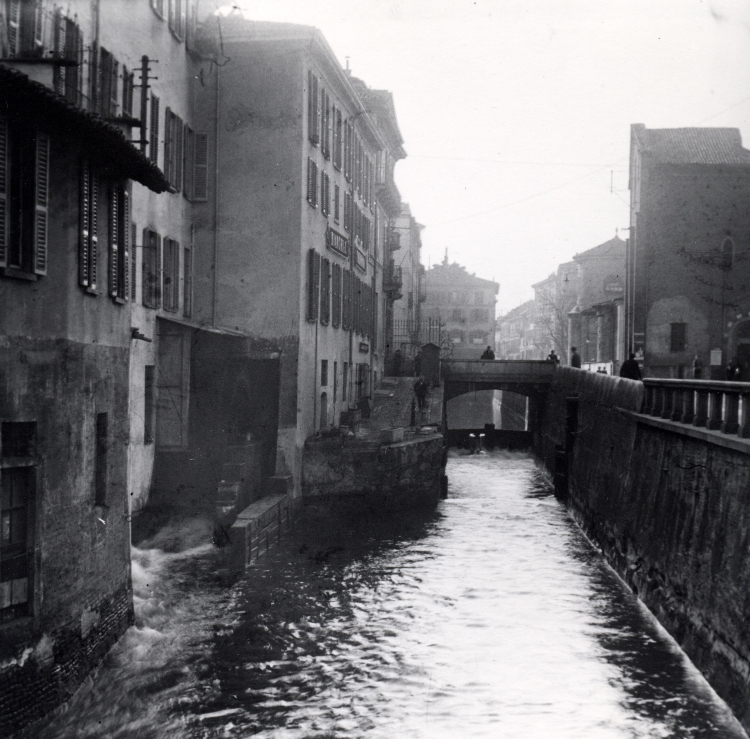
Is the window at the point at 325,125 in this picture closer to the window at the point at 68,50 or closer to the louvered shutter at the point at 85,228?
the window at the point at 68,50

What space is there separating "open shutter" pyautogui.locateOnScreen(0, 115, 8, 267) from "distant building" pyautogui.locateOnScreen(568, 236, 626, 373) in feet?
145

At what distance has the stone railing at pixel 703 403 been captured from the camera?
45.0ft

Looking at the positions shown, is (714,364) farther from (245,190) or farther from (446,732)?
(446,732)

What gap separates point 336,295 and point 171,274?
837 cm

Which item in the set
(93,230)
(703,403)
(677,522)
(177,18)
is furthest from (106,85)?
(677,522)

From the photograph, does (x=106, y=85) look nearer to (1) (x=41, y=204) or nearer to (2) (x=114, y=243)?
(2) (x=114, y=243)

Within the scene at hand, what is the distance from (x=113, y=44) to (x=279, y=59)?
24.9 ft

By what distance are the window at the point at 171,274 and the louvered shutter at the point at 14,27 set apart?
10678 millimetres

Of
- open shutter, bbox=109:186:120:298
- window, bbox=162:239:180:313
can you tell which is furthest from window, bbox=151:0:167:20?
open shutter, bbox=109:186:120:298

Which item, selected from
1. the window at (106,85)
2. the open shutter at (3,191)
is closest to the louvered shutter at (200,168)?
A: the window at (106,85)

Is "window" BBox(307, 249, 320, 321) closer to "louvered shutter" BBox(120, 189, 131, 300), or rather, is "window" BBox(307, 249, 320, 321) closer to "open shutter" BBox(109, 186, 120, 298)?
"louvered shutter" BBox(120, 189, 131, 300)

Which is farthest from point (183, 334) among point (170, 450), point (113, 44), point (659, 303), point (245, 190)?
point (659, 303)

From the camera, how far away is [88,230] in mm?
12500

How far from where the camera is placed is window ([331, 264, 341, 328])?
30928mm
